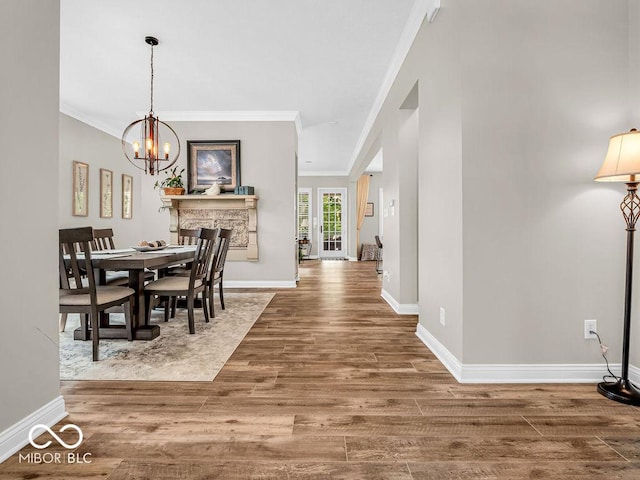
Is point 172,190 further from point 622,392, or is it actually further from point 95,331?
point 622,392

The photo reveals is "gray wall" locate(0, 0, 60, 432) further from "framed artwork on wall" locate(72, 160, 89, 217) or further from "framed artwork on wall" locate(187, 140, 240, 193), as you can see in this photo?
"framed artwork on wall" locate(72, 160, 89, 217)

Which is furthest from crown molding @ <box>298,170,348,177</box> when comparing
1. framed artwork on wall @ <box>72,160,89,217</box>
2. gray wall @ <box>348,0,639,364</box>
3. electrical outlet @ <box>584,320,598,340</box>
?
electrical outlet @ <box>584,320,598,340</box>

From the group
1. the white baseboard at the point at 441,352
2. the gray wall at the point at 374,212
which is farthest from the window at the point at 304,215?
the white baseboard at the point at 441,352

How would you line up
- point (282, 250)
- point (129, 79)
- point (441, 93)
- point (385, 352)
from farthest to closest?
point (282, 250)
point (129, 79)
point (385, 352)
point (441, 93)

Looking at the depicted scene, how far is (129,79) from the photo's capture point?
176 inches

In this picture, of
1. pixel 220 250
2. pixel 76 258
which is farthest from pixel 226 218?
pixel 76 258

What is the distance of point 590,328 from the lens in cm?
212

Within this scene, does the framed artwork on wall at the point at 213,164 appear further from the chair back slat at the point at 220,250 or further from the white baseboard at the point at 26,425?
the white baseboard at the point at 26,425

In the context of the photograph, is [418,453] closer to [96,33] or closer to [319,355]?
[319,355]

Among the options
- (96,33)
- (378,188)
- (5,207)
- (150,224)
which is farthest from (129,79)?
(378,188)

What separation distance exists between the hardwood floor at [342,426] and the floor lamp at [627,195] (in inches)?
3.5

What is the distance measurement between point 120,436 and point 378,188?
10833mm

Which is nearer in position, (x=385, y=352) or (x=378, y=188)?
(x=385, y=352)

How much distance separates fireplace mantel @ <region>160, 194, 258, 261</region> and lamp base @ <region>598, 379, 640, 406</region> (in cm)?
468
